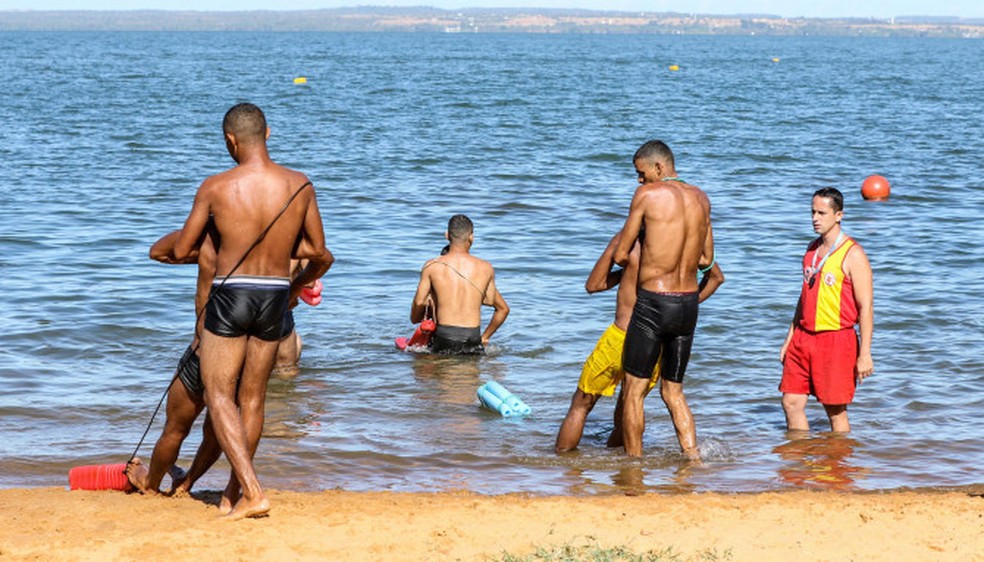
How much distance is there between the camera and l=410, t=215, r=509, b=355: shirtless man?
11.1 metres

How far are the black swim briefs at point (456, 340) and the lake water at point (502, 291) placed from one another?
4.6 inches

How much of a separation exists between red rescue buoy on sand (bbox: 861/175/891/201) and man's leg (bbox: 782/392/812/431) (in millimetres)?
14382

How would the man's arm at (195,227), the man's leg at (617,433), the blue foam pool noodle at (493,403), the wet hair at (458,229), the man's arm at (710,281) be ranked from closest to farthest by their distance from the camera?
1. the man's arm at (195,227)
2. the man's arm at (710,281)
3. the man's leg at (617,433)
4. the blue foam pool noodle at (493,403)
5. the wet hair at (458,229)

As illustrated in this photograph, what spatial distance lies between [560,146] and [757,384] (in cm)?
2176

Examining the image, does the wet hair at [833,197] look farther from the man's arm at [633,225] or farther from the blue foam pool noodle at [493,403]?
the blue foam pool noodle at [493,403]

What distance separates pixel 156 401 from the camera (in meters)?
10.2

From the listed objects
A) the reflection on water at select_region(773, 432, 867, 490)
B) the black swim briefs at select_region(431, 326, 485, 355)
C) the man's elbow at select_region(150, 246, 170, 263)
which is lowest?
the black swim briefs at select_region(431, 326, 485, 355)

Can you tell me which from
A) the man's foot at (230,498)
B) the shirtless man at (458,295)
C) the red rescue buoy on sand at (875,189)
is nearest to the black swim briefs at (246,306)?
the man's foot at (230,498)

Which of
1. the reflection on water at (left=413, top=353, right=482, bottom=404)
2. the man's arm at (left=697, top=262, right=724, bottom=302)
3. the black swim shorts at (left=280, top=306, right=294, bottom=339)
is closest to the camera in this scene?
the black swim shorts at (left=280, top=306, right=294, bottom=339)

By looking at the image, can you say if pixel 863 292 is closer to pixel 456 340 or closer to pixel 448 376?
pixel 448 376

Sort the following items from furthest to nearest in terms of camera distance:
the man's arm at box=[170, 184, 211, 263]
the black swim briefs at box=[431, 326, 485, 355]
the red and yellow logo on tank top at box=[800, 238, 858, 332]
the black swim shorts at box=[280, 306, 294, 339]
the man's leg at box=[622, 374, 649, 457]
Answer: the black swim briefs at box=[431, 326, 485, 355], the red and yellow logo on tank top at box=[800, 238, 858, 332], the man's leg at box=[622, 374, 649, 457], the black swim shorts at box=[280, 306, 294, 339], the man's arm at box=[170, 184, 211, 263]

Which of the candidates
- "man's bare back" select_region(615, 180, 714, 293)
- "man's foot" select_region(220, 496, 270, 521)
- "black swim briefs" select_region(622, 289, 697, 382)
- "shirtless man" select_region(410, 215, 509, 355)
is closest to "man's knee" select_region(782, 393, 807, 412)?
"black swim briefs" select_region(622, 289, 697, 382)

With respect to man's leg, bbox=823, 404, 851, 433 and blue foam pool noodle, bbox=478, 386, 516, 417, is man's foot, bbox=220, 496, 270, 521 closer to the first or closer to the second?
blue foam pool noodle, bbox=478, 386, 516, 417

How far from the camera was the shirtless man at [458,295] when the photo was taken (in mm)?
11109
